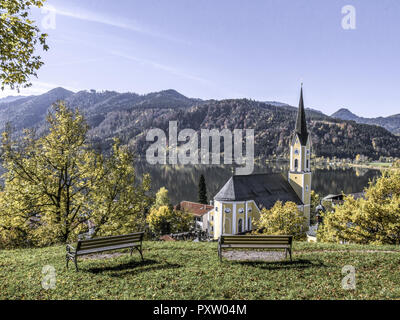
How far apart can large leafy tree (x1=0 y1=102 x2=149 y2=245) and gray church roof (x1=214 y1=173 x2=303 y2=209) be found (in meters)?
24.6

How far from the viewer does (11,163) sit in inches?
546

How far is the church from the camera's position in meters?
39.2

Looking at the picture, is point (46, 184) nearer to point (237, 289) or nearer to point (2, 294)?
point (2, 294)

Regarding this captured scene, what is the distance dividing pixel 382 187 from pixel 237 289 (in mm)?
15352

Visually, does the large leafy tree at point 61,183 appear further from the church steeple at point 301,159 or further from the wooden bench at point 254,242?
the church steeple at point 301,159

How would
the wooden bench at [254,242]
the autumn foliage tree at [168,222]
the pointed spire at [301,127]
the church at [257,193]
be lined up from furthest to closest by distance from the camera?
1. the autumn foliage tree at [168,222]
2. the pointed spire at [301,127]
3. the church at [257,193]
4. the wooden bench at [254,242]

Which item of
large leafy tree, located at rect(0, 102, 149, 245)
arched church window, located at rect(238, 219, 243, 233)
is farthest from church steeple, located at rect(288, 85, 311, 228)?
large leafy tree, located at rect(0, 102, 149, 245)

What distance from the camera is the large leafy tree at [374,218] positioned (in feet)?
53.8

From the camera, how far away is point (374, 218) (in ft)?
56.0

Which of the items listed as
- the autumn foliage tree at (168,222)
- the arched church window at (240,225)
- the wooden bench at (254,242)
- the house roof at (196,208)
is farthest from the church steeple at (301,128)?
the wooden bench at (254,242)

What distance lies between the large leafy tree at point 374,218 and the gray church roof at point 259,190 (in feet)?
67.4

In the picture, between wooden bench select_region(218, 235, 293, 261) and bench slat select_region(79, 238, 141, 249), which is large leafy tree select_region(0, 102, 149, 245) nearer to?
bench slat select_region(79, 238, 141, 249)
